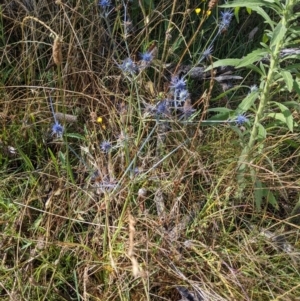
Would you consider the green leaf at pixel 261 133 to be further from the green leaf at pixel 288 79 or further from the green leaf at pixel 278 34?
the green leaf at pixel 278 34

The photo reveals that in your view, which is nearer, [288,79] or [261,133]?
[288,79]

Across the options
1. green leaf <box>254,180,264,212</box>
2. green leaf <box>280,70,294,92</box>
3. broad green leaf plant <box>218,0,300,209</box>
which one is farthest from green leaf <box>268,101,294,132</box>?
green leaf <box>254,180,264,212</box>

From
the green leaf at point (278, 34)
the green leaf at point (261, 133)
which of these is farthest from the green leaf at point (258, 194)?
the green leaf at point (278, 34)

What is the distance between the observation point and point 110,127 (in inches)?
98.0

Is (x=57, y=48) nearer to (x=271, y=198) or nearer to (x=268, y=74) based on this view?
(x=268, y=74)

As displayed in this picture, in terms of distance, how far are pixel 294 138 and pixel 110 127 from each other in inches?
29.8

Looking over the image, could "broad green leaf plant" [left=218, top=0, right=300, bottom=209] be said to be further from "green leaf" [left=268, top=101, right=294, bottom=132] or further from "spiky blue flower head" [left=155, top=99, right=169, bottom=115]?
"spiky blue flower head" [left=155, top=99, right=169, bottom=115]

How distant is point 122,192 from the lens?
2.19m

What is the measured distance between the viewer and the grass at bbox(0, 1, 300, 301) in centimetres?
204

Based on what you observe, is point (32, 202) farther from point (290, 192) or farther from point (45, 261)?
point (290, 192)

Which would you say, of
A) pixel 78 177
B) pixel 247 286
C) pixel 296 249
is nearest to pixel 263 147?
pixel 296 249

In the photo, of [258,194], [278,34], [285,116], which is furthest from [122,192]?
[278,34]

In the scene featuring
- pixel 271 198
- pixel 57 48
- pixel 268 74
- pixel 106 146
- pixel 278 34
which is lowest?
pixel 271 198

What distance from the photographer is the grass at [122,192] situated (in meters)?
2.04
